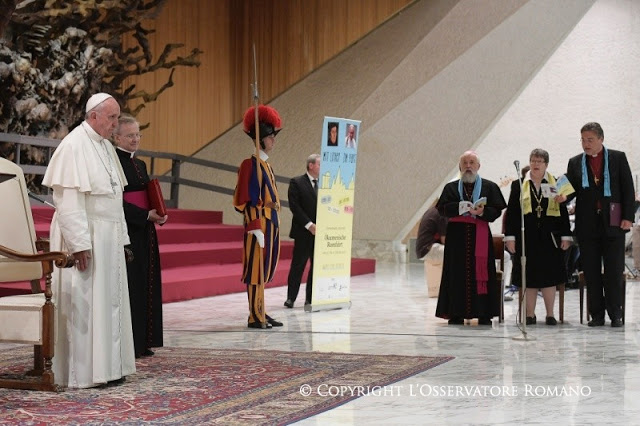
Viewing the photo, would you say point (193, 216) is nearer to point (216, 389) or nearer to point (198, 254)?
point (198, 254)

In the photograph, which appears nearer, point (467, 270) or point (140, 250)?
point (140, 250)

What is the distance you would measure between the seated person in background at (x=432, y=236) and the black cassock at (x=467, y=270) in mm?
1804

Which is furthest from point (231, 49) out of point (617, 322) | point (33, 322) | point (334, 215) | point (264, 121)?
point (33, 322)

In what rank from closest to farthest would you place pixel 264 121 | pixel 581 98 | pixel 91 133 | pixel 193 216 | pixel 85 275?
1. pixel 85 275
2. pixel 91 133
3. pixel 264 121
4. pixel 193 216
5. pixel 581 98

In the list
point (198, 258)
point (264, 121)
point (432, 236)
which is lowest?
point (198, 258)

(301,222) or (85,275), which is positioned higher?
(301,222)

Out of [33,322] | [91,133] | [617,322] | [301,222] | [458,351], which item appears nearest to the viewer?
[33,322]

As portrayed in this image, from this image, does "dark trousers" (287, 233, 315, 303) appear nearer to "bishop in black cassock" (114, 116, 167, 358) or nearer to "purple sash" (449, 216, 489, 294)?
"purple sash" (449, 216, 489, 294)

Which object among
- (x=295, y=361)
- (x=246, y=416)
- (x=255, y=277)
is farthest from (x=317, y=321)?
(x=246, y=416)

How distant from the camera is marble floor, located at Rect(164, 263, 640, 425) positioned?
4344 millimetres

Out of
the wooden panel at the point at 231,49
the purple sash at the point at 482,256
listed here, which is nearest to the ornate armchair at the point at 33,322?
the purple sash at the point at 482,256

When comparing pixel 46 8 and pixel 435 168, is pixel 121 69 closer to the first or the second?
pixel 46 8

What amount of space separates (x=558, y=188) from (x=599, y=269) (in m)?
0.67

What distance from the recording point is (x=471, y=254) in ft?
24.7
